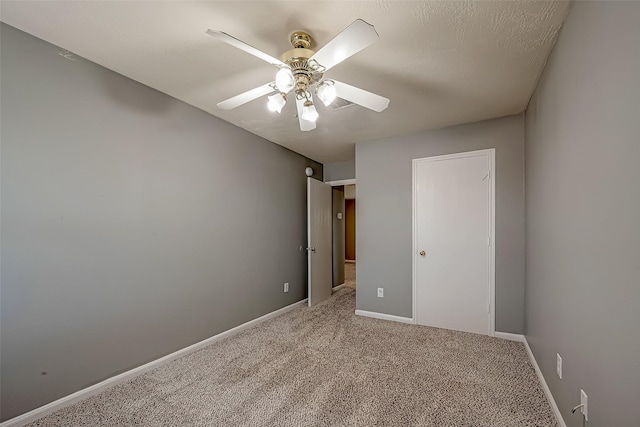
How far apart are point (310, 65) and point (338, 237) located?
3965 millimetres

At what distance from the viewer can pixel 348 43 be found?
48.7 inches

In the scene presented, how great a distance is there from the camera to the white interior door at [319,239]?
3912 mm

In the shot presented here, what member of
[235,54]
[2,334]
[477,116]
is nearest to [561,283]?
[477,116]

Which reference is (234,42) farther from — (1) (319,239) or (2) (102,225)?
(1) (319,239)

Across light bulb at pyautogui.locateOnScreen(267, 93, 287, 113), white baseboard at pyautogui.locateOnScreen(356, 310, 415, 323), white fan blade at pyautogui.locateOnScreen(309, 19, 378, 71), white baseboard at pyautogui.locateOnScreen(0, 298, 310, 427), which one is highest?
white fan blade at pyautogui.locateOnScreen(309, 19, 378, 71)

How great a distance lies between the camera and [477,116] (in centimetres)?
282

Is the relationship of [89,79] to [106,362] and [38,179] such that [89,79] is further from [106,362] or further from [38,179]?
[106,362]

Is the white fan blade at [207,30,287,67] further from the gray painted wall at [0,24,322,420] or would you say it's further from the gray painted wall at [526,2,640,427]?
the gray painted wall at [526,2,640,427]

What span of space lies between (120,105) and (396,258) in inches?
126

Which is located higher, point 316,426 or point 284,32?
point 284,32

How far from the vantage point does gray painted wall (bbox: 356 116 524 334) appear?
2768mm

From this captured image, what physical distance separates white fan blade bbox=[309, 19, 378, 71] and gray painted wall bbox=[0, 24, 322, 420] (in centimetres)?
168

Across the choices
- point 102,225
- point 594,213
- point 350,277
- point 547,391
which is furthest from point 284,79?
point 350,277

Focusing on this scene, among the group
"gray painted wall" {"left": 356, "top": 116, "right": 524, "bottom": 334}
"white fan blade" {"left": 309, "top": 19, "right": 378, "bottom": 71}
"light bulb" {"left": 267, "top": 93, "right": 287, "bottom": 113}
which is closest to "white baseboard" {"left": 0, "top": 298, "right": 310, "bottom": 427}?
"gray painted wall" {"left": 356, "top": 116, "right": 524, "bottom": 334}
